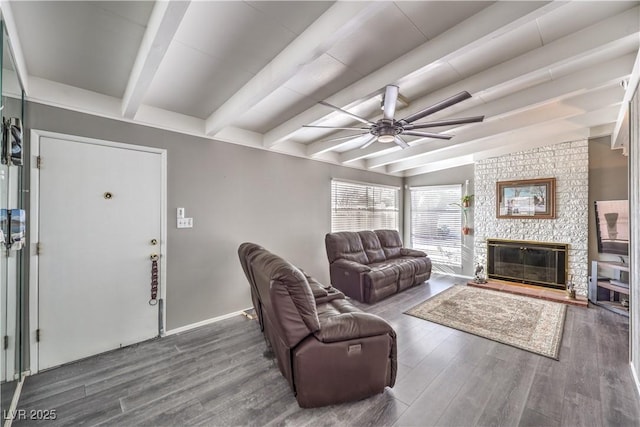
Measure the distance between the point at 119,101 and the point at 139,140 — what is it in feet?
1.37

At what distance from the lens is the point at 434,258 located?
6262 mm

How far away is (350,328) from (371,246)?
3388 mm

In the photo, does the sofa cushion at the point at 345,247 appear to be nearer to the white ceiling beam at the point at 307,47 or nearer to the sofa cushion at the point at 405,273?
the sofa cushion at the point at 405,273

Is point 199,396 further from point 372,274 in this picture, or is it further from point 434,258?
point 434,258

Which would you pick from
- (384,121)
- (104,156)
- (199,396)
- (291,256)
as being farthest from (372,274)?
(104,156)

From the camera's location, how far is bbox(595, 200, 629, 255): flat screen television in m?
3.79

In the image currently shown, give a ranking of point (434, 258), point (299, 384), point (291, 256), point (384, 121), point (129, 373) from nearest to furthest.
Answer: point (299, 384)
point (129, 373)
point (384, 121)
point (291, 256)
point (434, 258)

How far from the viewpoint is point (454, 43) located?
1.89 metres

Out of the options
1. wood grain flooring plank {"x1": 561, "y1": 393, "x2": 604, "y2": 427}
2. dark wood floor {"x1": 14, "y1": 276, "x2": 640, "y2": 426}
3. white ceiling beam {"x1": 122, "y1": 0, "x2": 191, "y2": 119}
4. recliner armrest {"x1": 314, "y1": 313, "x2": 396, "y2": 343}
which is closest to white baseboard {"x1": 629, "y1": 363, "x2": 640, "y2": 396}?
dark wood floor {"x1": 14, "y1": 276, "x2": 640, "y2": 426}

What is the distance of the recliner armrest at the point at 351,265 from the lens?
4102mm

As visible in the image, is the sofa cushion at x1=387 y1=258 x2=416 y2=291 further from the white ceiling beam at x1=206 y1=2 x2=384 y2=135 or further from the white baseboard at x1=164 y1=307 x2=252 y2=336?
the white ceiling beam at x1=206 y1=2 x2=384 y2=135

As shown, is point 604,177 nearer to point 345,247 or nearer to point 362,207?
point 362,207

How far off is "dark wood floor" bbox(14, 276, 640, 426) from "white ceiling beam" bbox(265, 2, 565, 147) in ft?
8.64

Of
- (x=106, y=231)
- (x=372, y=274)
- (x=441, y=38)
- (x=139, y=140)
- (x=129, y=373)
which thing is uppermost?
(x=441, y=38)
